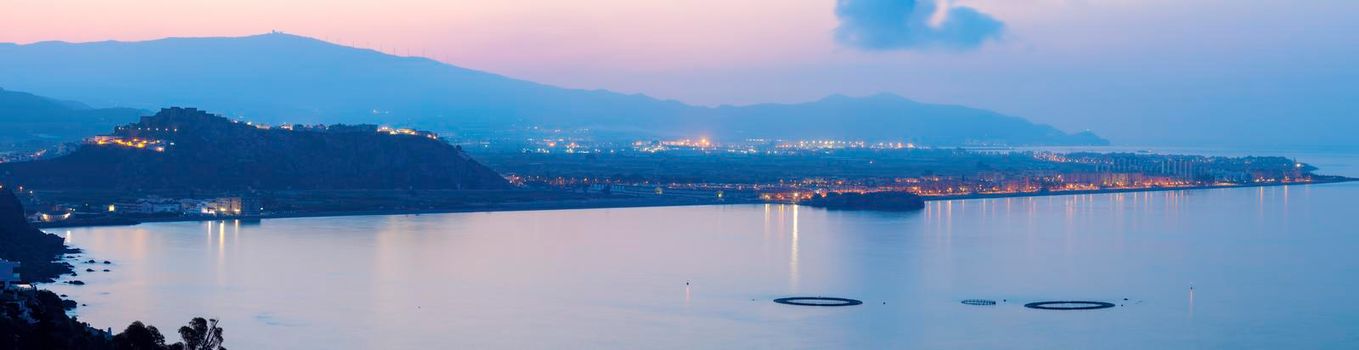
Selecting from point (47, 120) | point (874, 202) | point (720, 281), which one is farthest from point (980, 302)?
point (47, 120)

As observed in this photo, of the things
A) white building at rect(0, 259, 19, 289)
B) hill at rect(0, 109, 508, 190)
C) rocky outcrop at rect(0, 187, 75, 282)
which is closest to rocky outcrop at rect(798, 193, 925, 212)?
hill at rect(0, 109, 508, 190)

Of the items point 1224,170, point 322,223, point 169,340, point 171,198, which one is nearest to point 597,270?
point 169,340

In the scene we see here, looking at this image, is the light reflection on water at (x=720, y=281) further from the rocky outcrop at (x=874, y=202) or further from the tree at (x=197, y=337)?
the rocky outcrop at (x=874, y=202)

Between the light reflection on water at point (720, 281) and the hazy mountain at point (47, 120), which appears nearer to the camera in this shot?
the light reflection on water at point (720, 281)

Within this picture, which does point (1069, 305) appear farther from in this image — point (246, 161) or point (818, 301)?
point (246, 161)

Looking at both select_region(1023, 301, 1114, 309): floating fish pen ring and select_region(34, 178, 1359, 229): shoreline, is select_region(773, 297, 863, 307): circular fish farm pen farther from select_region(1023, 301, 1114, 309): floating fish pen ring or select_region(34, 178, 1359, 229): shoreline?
select_region(34, 178, 1359, 229): shoreline

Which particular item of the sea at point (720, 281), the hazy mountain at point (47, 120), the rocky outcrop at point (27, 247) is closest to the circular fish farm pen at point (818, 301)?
the sea at point (720, 281)
